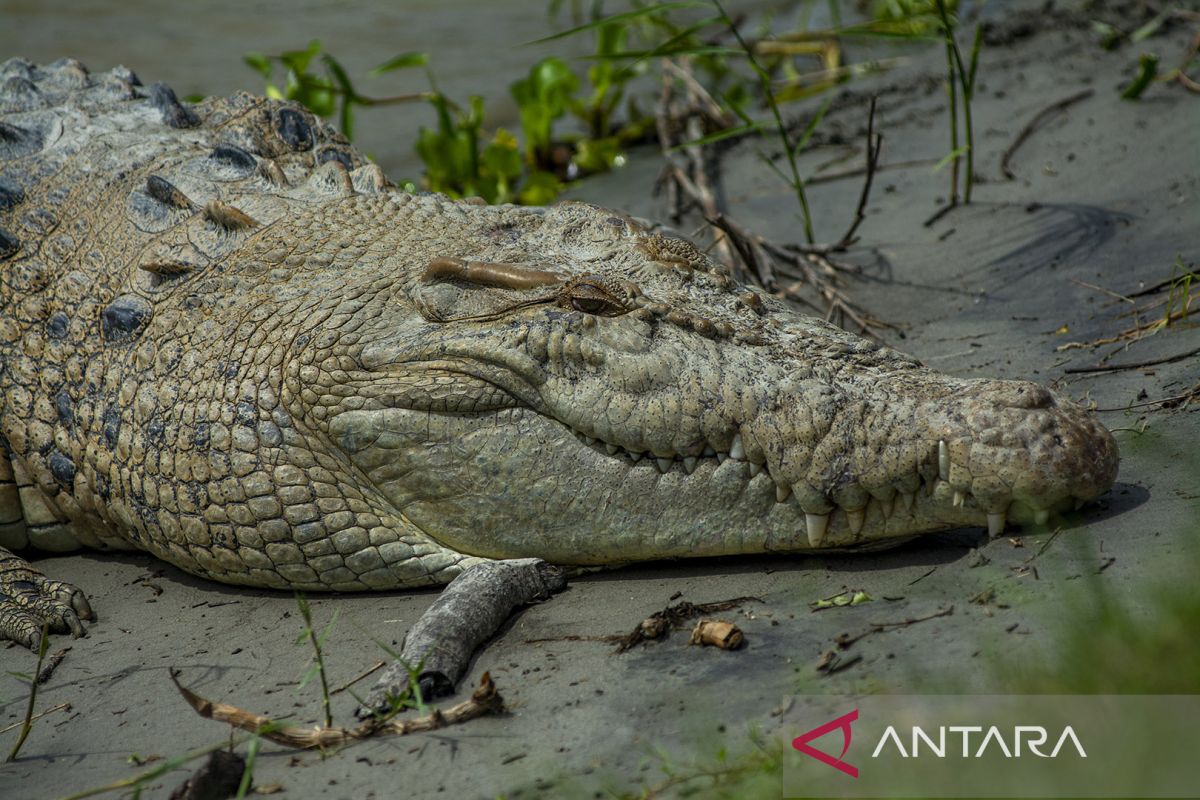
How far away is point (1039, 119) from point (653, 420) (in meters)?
4.10

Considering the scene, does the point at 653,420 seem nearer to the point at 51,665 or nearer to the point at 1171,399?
the point at 1171,399

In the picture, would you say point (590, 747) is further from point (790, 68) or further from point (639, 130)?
point (790, 68)

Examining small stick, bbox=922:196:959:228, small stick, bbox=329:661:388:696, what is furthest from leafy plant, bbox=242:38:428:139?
small stick, bbox=329:661:388:696

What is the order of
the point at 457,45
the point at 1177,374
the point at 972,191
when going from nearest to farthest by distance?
the point at 1177,374 → the point at 972,191 → the point at 457,45

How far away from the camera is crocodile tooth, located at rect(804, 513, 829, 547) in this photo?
9.61 ft

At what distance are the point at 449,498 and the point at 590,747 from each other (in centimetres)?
103

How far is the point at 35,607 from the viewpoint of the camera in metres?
3.58

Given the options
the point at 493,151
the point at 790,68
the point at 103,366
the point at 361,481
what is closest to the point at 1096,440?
the point at 361,481

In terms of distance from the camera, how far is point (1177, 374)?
3562 mm

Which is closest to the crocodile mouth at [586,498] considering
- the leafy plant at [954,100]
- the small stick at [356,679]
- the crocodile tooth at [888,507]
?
the crocodile tooth at [888,507]

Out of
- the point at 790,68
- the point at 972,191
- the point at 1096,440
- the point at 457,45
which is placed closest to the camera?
the point at 1096,440

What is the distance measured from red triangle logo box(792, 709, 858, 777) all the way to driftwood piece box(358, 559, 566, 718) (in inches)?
34.2

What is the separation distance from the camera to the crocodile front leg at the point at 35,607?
3.52 metres

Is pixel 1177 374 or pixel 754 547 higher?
pixel 1177 374
